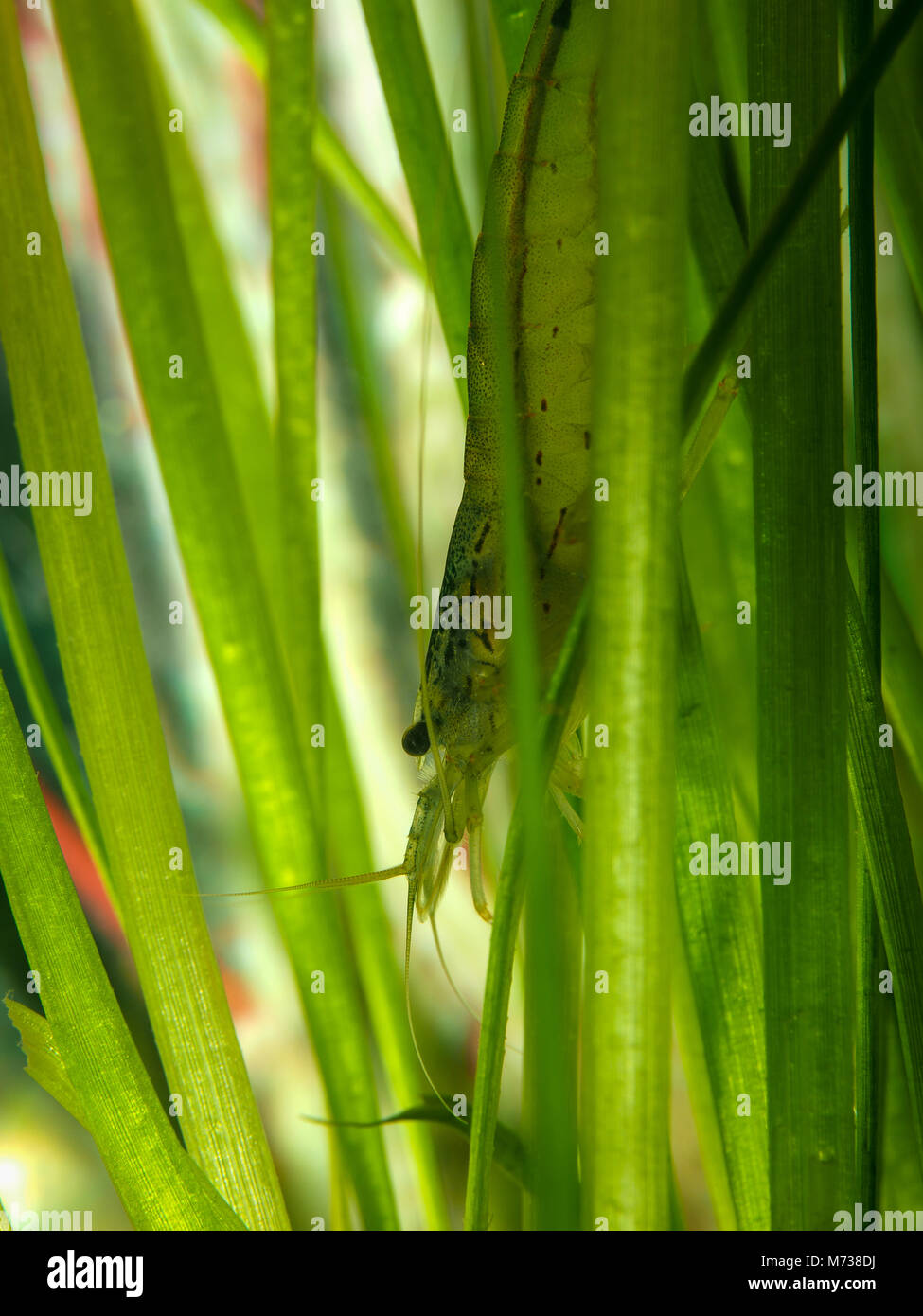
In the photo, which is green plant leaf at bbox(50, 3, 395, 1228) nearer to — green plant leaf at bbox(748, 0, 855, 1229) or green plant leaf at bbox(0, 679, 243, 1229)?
green plant leaf at bbox(0, 679, 243, 1229)

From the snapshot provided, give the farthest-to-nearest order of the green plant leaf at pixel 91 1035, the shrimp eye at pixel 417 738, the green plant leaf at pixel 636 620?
1. the shrimp eye at pixel 417 738
2. the green plant leaf at pixel 91 1035
3. the green plant leaf at pixel 636 620

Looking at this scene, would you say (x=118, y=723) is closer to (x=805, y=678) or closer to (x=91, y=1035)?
(x=91, y=1035)

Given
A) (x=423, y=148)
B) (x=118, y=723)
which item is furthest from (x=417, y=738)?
(x=423, y=148)

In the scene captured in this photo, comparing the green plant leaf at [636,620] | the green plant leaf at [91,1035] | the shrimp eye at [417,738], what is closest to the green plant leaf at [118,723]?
the green plant leaf at [91,1035]

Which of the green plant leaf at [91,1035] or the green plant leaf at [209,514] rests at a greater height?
the green plant leaf at [209,514]

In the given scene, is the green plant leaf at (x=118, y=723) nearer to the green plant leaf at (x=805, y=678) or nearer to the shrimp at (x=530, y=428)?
the shrimp at (x=530, y=428)

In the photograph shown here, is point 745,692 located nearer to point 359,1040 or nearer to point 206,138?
point 359,1040

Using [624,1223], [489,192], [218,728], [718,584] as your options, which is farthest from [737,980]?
[218,728]
